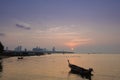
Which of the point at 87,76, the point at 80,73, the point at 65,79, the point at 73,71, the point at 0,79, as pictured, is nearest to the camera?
the point at 0,79

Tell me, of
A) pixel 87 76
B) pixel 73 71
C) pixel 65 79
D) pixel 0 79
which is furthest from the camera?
pixel 73 71

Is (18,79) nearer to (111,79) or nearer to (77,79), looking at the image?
(77,79)

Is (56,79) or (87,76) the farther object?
(87,76)

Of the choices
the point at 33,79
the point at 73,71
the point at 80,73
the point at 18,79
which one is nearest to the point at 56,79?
the point at 33,79

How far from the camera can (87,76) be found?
6334 cm

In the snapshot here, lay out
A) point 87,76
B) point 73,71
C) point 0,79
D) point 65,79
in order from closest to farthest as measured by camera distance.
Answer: point 0,79 → point 65,79 → point 87,76 → point 73,71

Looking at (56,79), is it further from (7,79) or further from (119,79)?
(119,79)

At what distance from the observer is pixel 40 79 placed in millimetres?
53375

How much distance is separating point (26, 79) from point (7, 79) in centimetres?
499

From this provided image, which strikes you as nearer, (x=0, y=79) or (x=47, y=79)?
(x=0, y=79)

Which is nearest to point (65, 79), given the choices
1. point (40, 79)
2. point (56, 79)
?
point (56, 79)

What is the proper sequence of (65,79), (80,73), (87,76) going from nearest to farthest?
1. (65,79)
2. (87,76)
3. (80,73)

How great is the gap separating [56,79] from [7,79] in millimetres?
13753

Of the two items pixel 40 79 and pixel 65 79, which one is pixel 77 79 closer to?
pixel 65 79
